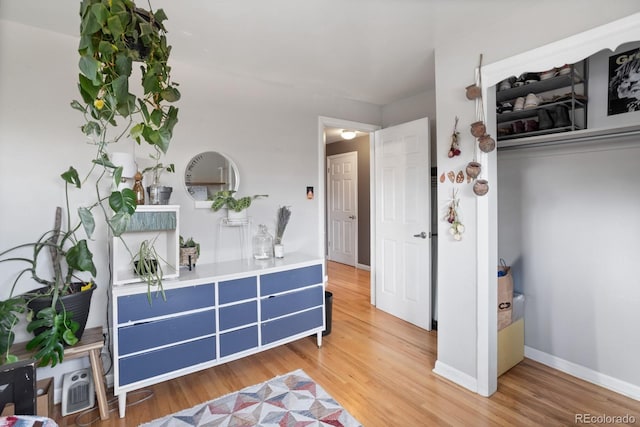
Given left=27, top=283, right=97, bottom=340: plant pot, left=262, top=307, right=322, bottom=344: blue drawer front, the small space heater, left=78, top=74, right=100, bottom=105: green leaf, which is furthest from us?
left=262, top=307, right=322, bottom=344: blue drawer front

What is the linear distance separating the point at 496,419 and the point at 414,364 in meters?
0.69

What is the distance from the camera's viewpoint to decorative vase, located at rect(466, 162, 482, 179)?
2.03m

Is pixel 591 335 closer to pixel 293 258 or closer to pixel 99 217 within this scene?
pixel 293 258

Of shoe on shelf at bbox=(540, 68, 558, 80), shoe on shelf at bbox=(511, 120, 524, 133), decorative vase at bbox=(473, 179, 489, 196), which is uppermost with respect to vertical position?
shoe on shelf at bbox=(540, 68, 558, 80)

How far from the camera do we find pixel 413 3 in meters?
1.85

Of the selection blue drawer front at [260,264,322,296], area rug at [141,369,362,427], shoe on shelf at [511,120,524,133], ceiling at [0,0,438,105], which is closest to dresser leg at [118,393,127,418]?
area rug at [141,369,362,427]

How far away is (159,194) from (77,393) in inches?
51.8

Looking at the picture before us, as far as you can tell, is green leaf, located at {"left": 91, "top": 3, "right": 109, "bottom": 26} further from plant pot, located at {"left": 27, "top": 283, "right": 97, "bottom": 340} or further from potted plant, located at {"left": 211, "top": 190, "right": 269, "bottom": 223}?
potted plant, located at {"left": 211, "top": 190, "right": 269, "bottom": 223}

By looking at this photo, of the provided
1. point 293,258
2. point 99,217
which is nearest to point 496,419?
point 293,258

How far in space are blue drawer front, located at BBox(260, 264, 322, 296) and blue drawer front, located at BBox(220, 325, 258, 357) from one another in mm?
287

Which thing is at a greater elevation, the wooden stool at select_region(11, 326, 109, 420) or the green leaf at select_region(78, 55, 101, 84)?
the green leaf at select_region(78, 55, 101, 84)

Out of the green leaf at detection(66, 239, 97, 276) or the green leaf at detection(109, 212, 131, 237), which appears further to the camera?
the green leaf at detection(66, 239, 97, 276)

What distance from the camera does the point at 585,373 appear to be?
2.20 m

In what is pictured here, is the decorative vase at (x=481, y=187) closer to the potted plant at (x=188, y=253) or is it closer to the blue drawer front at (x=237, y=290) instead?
the blue drawer front at (x=237, y=290)
